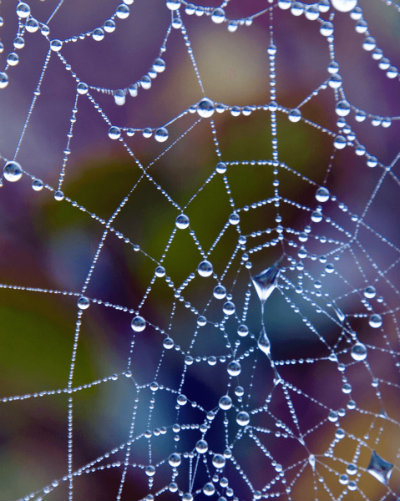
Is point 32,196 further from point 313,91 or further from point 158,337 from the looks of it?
point 313,91

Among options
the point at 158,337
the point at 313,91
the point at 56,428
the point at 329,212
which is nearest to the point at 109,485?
the point at 56,428

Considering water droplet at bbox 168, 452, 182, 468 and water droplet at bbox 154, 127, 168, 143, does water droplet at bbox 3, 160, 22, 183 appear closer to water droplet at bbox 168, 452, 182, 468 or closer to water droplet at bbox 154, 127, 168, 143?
water droplet at bbox 154, 127, 168, 143

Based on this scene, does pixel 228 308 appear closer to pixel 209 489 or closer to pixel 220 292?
pixel 220 292

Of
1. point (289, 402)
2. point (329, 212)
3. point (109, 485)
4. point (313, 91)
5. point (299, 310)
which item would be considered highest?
point (313, 91)

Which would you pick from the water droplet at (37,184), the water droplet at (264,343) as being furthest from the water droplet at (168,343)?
the water droplet at (37,184)

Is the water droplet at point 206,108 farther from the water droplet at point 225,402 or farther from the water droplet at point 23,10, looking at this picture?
the water droplet at point 225,402
